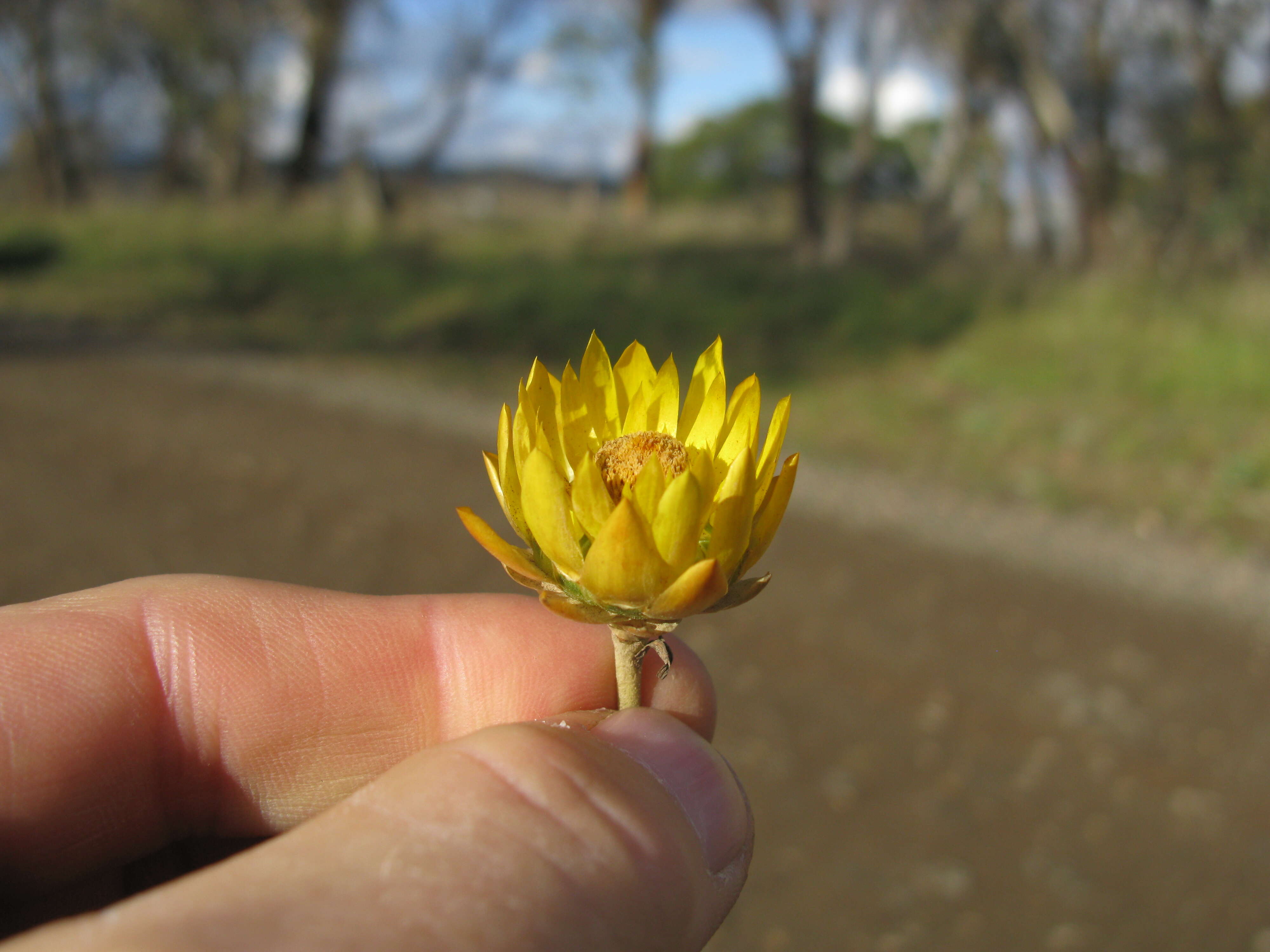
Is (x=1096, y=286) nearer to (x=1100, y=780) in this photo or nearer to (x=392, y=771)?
(x=1100, y=780)

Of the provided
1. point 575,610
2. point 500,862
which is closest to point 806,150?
point 575,610

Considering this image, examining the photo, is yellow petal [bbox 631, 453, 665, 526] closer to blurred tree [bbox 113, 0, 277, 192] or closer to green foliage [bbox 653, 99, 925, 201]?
blurred tree [bbox 113, 0, 277, 192]

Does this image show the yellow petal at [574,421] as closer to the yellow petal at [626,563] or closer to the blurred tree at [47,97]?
the yellow petal at [626,563]

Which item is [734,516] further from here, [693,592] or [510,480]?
[510,480]

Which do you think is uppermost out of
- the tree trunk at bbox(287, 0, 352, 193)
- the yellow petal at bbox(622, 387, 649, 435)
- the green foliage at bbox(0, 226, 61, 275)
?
the tree trunk at bbox(287, 0, 352, 193)

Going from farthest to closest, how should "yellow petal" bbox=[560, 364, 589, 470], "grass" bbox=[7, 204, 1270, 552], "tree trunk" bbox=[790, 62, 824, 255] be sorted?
"tree trunk" bbox=[790, 62, 824, 255], "grass" bbox=[7, 204, 1270, 552], "yellow petal" bbox=[560, 364, 589, 470]

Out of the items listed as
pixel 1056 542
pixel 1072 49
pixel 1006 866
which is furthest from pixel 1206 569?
pixel 1072 49

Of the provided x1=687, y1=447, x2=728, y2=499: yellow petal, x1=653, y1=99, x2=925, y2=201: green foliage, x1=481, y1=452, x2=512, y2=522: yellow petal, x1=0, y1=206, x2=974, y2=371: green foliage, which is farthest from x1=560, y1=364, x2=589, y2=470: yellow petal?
x1=653, y1=99, x2=925, y2=201: green foliage

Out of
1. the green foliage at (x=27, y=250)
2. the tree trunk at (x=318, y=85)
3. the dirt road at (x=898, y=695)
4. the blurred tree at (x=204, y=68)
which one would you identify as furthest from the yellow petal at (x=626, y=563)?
the blurred tree at (x=204, y=68)
